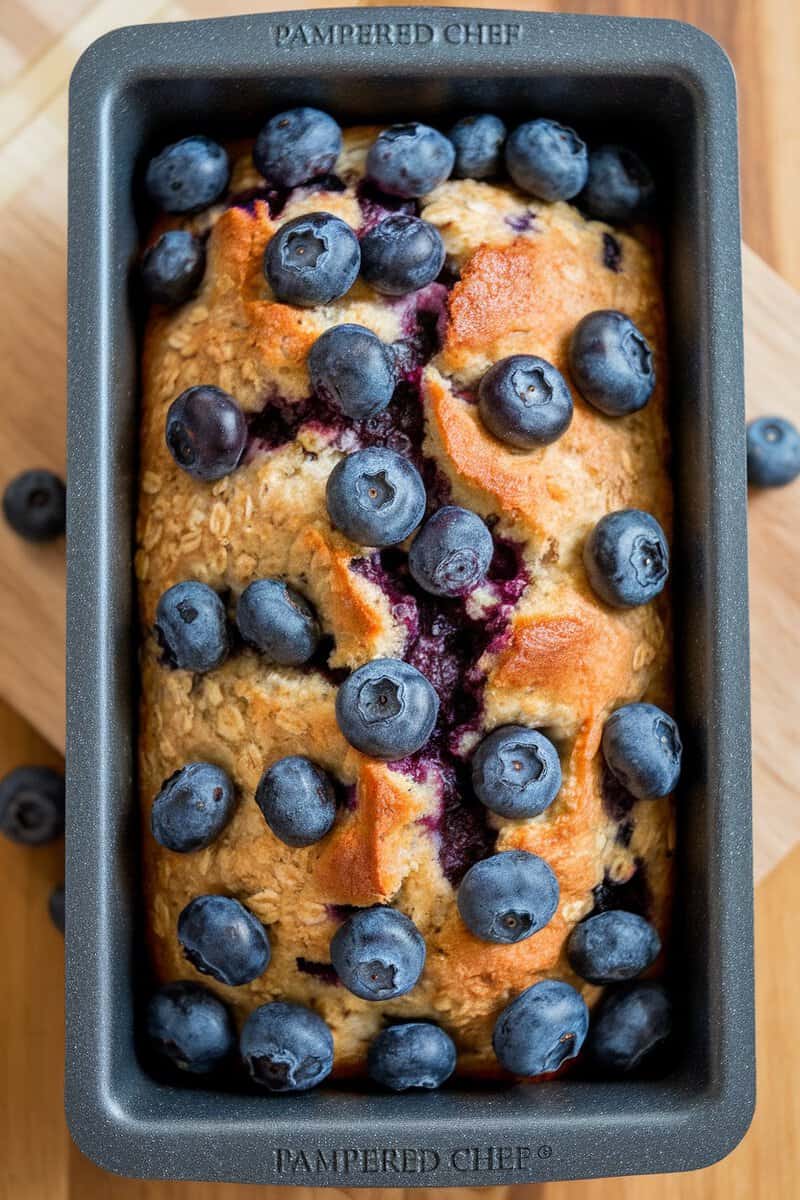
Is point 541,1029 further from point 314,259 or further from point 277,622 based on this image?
point 314,259

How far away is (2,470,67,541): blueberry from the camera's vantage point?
2033mm

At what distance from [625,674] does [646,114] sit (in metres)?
0.76

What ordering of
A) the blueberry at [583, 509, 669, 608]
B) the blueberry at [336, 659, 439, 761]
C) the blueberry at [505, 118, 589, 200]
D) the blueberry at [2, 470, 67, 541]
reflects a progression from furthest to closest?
the blueberry at [2, 470, 67, 541] < the blueberry at [505, 118, 589, 200] < the blueberry at [583, 509, 669, 608] < the blueberry at [336, 659, 439, 761]

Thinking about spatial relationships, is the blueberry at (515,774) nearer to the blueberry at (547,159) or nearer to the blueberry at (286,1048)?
the blueberry at (286,1048)

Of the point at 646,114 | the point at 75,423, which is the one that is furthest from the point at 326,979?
the point at 646,114

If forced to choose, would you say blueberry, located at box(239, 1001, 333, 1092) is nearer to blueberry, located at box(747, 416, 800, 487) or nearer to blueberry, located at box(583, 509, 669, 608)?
blueberry, located at box(583, 509, 669, 608)

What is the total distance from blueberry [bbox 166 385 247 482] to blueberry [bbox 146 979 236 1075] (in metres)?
0.68

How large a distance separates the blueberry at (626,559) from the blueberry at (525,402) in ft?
0.45

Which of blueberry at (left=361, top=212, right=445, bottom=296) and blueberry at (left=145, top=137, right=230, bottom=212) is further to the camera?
A: blueberry at (left=145, top=137, right=230, bottom=212)

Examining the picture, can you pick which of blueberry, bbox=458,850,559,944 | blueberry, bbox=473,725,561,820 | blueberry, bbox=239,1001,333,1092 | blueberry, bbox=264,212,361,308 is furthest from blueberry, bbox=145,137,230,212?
blueberry, bbox=239,1001,333,1092

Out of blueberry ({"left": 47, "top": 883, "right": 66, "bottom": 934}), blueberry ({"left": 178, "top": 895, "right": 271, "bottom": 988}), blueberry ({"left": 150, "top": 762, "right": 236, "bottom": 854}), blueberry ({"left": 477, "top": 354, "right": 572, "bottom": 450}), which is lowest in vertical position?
blueberry ({"left": 47, "top": 883, "right": 66, "bottom": 934})

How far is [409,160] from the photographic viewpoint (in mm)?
1685

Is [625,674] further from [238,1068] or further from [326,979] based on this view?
[238,1068]

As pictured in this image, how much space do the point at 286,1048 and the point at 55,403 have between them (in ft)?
3.49
